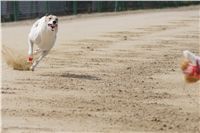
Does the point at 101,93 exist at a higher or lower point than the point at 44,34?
lower

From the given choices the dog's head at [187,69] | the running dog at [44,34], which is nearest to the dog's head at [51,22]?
the running dog at [44,34]

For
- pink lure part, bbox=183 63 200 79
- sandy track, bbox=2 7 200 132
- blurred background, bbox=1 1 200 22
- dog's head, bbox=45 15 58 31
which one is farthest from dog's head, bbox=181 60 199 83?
blurred background, bbox=1 1 200 22

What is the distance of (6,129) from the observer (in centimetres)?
659

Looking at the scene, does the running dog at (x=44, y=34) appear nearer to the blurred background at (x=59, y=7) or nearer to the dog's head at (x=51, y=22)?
the dog's head at (x=51, y=22)

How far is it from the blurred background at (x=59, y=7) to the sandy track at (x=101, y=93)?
1289 cm

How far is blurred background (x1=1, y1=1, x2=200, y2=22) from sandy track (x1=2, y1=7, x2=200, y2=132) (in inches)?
507

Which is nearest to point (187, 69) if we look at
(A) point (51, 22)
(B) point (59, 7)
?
(A) point (51, 22)

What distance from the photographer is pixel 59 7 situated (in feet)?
109

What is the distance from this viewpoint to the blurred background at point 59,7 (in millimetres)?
29031

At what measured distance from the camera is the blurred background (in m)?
29.0

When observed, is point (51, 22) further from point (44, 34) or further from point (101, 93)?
point (101, 93)

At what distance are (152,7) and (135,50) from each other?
29.9 meters

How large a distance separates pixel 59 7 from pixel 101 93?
2470cm

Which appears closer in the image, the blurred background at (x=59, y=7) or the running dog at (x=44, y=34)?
the running dog at (x=44, y=34)
